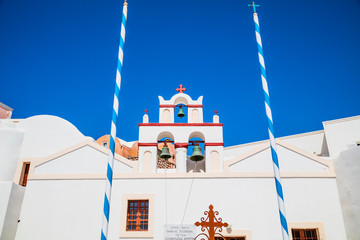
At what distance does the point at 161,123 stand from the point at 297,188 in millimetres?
4900

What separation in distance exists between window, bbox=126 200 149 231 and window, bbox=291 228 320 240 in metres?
4.38

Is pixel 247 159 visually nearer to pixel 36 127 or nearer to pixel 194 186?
pixel 194 186

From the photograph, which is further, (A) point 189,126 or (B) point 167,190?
(A) point 189,126

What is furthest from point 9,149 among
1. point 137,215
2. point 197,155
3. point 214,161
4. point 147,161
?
point 214,161

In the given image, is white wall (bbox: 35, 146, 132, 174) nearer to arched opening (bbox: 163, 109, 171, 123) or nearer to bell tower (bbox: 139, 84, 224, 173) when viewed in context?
bell tower (bbox: 139, 84, 224, 173)

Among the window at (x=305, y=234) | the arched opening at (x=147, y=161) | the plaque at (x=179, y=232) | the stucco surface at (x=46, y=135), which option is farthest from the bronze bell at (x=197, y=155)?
the stucco surface at (x=46, y=135)

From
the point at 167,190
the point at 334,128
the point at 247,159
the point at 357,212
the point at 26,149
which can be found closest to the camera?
the point at 357,212

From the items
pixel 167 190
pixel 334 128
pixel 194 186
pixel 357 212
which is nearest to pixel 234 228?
pixel 194 186

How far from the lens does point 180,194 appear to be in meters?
9.23

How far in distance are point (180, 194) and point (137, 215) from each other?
4.67ft

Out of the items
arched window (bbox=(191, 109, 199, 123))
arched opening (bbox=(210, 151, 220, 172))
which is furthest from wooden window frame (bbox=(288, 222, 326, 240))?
arched window (bbox=(191, 109, 199, 123))

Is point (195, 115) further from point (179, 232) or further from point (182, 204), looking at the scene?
Result: point (179, 232)

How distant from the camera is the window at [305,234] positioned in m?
8.88

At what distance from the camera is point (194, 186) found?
9344 millimetres
